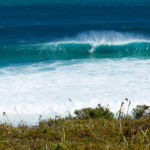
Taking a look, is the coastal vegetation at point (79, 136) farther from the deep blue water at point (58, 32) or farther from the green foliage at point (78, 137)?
the deep blue water at point (58, 32)

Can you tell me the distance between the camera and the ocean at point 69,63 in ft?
34.4

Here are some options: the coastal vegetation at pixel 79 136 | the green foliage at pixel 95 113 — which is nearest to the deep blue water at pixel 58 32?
the green foliage at pixel 95 113

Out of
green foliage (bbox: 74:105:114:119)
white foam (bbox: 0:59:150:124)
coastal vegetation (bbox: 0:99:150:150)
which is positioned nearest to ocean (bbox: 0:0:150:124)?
white foam (bbox: 0:59:150:124)

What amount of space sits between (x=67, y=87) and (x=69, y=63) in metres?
5.10

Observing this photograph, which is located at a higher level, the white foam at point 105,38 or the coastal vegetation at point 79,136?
the white foam at point 105,38

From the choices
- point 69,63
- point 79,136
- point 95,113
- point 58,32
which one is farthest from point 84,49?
point 79,136

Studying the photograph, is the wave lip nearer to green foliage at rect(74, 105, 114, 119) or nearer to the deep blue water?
the deep blue water

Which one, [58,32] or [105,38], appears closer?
[105,38]

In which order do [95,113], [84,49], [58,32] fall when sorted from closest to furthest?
[95,113]
[84,49]
[58,32]

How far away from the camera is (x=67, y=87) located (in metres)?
12.1

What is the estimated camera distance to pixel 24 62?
17.6 meters

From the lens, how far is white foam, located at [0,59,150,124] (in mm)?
10047

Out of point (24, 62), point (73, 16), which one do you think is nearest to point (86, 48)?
point (24, 62)

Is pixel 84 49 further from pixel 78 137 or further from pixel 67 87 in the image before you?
pixel 78 137
